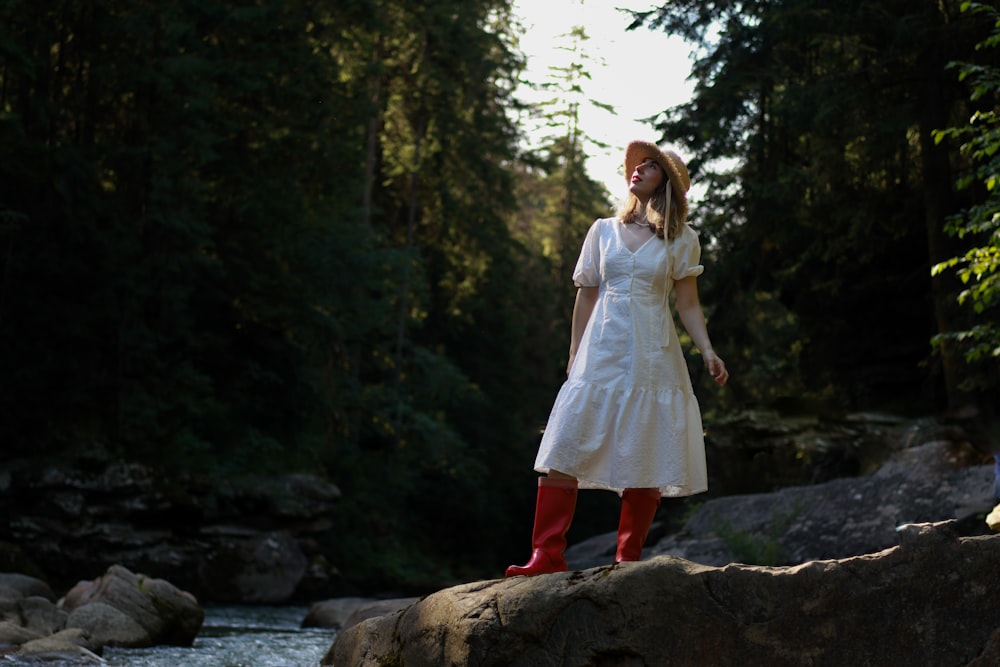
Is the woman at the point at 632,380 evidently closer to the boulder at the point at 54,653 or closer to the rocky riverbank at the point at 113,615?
the boulder at the point at 54,653

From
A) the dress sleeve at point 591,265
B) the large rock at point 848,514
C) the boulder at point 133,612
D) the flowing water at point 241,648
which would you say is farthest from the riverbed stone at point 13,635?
the large rock at point 848,514

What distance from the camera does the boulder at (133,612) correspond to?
36.3 feet

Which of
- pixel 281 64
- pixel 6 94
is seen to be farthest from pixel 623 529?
pixel 281 64

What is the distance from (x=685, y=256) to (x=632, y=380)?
705 millimetres

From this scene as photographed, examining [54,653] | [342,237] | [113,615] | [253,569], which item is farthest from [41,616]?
[342,237]

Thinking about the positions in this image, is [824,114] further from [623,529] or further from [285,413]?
[285,413]

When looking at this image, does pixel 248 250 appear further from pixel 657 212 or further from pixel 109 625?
pixel 657 212

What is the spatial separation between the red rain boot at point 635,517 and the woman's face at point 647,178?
1.45 metres

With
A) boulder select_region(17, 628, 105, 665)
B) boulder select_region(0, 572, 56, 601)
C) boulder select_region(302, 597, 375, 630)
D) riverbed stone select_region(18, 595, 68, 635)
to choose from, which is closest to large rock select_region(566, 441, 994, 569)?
boulder select_region(302, 597, 375, 630)

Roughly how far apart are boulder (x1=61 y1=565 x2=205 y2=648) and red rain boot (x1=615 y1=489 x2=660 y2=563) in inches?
246

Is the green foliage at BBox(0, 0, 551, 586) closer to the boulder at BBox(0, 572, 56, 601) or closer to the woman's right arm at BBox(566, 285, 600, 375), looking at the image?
the boulder at BBox(0, 572, 56, 601)

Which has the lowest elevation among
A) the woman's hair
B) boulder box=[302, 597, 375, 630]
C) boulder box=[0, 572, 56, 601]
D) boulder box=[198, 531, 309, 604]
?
boulder box=[198, 531, 309, 604]

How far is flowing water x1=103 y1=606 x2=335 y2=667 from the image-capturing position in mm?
9633

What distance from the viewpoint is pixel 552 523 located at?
5.82 metres
